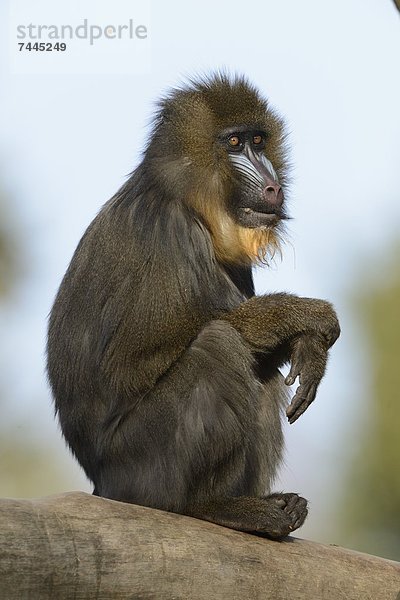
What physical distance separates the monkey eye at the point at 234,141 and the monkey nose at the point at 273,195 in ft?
1.28

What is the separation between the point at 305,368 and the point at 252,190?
3.71 feet

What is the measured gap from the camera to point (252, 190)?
6.82 m

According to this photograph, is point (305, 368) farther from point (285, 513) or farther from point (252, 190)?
point (252, 190)

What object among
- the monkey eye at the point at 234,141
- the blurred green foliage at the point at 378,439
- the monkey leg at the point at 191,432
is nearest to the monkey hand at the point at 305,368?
the monkey leg at the point at 191,432

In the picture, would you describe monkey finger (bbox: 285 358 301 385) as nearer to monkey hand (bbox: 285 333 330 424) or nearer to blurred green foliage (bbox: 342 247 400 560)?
monkey hand (bbox: 285 333 330 424)

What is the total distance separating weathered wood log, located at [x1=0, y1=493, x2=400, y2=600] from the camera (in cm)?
489

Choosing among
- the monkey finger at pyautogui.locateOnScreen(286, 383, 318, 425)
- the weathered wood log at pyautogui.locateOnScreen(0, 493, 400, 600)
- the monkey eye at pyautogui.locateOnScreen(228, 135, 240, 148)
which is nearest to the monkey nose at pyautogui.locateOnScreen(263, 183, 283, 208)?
the monkey eye at pyautogui.locateOnScreen(228, 135, 240, 148)

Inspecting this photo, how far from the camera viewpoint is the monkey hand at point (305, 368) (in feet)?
20.8

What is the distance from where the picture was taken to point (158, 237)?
6.46 meters

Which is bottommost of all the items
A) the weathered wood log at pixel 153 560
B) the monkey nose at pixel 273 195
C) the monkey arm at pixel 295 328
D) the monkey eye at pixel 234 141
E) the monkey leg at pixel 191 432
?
the weathered wood log at pixel 153 560

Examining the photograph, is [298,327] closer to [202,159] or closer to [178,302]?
[178,302]

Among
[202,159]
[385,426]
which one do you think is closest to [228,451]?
[202,159]

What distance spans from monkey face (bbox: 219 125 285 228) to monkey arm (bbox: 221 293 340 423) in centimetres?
49

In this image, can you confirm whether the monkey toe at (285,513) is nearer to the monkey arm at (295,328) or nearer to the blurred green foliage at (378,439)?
the monkey arm at (295,328)
